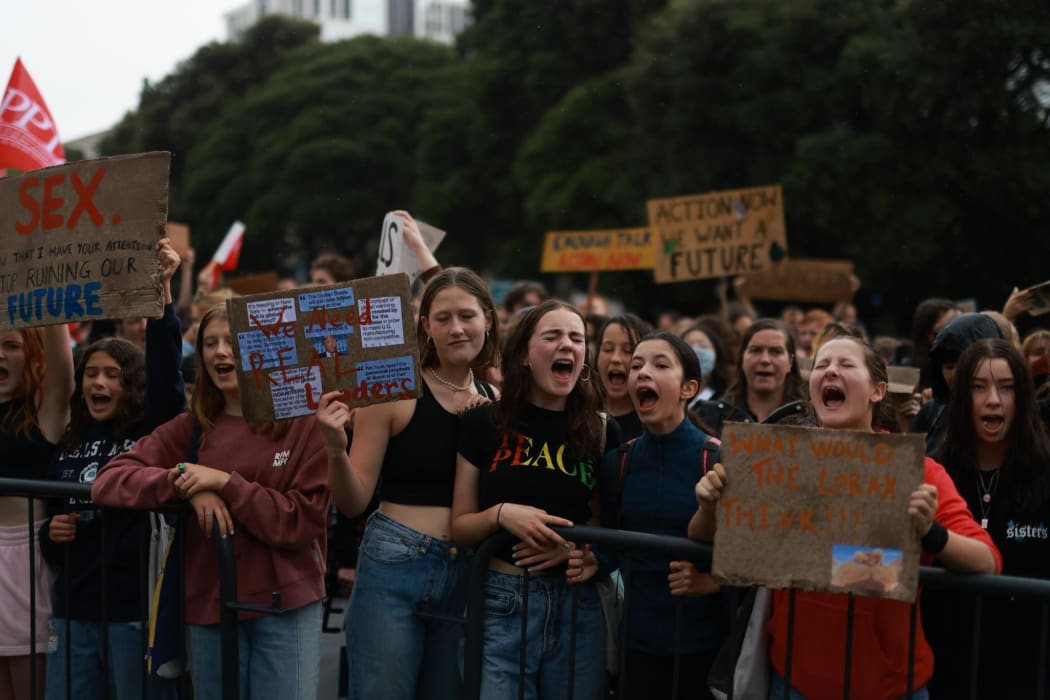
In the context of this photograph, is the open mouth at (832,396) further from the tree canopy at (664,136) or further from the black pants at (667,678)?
the tree canopy at (664,136)

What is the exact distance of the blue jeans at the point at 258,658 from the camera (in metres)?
4.14

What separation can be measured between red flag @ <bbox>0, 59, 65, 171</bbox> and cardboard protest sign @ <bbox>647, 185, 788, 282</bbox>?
5222 mm

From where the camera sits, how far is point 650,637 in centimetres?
390

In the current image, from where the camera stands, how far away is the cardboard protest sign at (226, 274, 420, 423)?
3.97 metres

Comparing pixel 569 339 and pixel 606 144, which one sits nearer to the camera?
pixel 569 339

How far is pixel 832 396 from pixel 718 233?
6781 mm

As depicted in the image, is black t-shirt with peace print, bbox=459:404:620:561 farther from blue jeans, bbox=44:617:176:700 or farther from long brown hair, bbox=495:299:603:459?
blue jeans, bbox=44:617:176:700

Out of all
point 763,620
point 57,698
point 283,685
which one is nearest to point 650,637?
point 763,620

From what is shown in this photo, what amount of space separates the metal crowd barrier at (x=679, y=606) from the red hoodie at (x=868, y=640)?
3 cm

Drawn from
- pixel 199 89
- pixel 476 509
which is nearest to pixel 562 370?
pixel 476 509

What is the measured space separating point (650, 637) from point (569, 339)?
0.96 metres

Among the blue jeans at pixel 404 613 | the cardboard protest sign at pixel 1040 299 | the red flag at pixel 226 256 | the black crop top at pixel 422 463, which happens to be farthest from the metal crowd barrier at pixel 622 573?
the red flag at pixel 226 256

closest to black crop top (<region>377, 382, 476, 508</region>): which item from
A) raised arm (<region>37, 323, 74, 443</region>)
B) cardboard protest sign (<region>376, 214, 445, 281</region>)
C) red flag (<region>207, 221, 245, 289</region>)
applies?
raised arm (<region>37, 323, 74, 443</region>)

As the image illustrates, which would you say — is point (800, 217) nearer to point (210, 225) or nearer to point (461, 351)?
point (461, 351)
